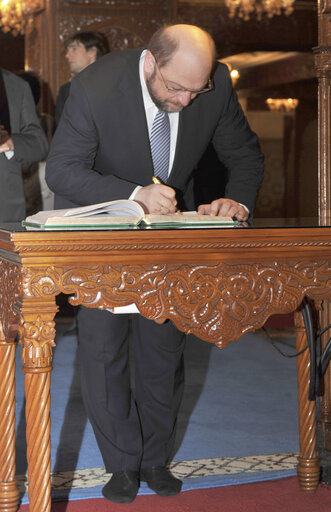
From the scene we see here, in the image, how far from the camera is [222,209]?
8.10 ft

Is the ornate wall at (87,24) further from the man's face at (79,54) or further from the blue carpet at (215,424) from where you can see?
the blue carpet at (215,424)

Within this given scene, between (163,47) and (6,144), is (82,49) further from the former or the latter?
(163,47)

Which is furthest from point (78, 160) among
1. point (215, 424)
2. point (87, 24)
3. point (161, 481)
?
point (87, 24)

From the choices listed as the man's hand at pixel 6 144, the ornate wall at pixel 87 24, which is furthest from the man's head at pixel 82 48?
the ornate wall at pixel 87 24

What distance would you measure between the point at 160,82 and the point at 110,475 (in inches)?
58.1

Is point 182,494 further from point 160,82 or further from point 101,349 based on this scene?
point 160,82

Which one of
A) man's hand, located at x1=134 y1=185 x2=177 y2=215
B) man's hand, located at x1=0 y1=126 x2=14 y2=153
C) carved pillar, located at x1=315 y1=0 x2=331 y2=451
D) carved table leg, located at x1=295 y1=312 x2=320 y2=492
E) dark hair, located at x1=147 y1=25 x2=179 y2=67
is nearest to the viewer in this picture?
man's hand, located at x1=134 y1=185 x2=177 y2=215

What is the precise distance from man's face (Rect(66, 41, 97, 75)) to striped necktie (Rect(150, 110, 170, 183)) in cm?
274

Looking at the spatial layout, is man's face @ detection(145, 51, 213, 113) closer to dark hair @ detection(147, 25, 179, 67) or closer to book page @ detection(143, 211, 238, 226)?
dark hair @ detection(147, 25, 179, 67)

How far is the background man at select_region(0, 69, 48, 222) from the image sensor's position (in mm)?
4082

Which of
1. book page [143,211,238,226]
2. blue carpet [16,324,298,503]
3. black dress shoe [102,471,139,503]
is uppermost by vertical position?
book page [143,211,238,226]

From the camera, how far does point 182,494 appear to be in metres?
2.82

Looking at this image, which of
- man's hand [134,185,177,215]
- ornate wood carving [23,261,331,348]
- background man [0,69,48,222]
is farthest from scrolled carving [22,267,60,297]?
background man [0,69,48,222]

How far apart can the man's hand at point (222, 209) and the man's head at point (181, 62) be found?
0.33 metres
